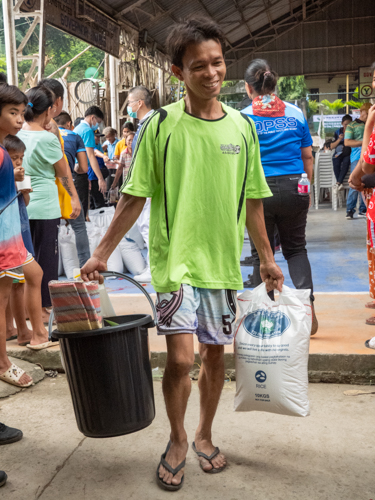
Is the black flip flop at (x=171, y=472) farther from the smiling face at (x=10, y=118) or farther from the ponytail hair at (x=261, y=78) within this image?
the ponytail hair at (x=261, y=78)

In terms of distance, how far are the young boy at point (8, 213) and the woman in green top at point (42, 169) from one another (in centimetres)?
83

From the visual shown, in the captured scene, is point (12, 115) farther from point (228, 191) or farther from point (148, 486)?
point (148, 486)

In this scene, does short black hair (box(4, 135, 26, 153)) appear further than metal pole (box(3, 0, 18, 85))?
No

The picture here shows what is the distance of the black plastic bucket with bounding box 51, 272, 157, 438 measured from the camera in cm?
193

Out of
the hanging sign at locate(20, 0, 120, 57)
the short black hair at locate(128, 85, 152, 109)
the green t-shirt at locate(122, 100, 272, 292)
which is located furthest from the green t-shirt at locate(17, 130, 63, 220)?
the hanging sign at locate(20, 0, 120, 57)

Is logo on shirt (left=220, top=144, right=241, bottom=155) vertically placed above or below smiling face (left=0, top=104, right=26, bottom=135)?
below

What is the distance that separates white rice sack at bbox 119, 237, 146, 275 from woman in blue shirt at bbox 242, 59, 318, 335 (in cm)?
261

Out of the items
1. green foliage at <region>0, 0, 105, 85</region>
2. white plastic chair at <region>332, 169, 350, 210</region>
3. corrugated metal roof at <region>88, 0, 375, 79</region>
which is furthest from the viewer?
green foliage at <region>0, 0, 105, 85</region>

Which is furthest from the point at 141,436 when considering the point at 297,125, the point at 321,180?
the point at 321,180

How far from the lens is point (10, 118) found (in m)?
2.93

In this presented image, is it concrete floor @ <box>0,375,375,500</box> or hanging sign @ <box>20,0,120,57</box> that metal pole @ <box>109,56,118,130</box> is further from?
concrete floor @ <box>0,375,375,500</box>

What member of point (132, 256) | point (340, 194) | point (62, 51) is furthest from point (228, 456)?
point (62, 51)

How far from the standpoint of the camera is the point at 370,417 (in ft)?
8.66

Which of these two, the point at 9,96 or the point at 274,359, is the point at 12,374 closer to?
the point at 9,96
